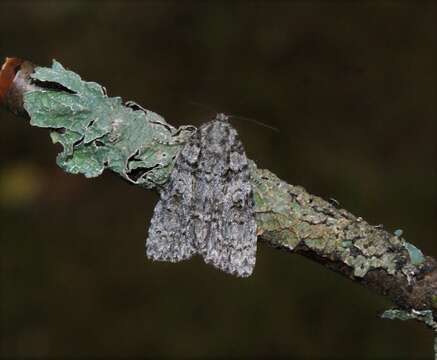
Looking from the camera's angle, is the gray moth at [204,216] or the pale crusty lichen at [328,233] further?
the gray moth at [204,216]

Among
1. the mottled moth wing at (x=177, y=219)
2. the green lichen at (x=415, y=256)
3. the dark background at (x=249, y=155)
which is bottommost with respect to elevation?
the green lichen at (x=415, y=256)

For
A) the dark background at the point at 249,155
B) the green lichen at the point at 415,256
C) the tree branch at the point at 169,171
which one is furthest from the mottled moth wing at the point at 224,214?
the dark background at the point at 249,155

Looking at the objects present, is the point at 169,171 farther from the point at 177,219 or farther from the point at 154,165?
the point at 177,219

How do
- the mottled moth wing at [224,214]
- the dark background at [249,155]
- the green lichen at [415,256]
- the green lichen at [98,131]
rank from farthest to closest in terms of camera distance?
the dark background at [249,155] < the mottled moth wing at [224,214] < the green lichen at [98,131] < the green lichen at [415,256]

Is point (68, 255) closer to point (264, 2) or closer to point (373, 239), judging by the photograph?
point (264, 2)

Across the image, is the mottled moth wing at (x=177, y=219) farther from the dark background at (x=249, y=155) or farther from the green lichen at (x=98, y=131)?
the dark background at (x=249, y=155)

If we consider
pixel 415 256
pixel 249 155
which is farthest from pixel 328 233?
pixel 249 155

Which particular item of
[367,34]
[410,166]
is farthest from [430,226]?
[367,34]
